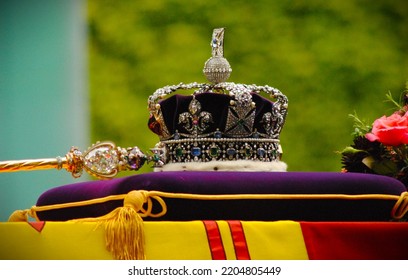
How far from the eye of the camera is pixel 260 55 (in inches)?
101

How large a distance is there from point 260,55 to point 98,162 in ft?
3.02

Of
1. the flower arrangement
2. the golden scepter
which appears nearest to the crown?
the golden scepter

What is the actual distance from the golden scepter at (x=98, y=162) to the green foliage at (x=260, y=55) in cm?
76

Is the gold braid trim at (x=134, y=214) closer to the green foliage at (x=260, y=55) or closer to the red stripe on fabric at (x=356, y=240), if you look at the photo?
the red stripe on fabric at (x=356, y=240)

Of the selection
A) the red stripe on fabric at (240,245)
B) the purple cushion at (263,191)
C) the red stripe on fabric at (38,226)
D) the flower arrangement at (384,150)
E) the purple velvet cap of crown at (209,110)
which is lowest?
the red stripe on fabric at (240,245)

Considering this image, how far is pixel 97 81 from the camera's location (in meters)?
2.62

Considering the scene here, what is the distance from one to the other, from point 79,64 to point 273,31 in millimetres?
528

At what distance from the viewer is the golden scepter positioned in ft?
5.77

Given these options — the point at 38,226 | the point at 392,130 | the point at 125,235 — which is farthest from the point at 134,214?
the point at 392,130

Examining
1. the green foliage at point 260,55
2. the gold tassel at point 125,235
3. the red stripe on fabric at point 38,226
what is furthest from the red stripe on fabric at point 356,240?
the green foliage at point 260,55

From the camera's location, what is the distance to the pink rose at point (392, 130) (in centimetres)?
169

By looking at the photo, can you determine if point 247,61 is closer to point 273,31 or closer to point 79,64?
point 273,31

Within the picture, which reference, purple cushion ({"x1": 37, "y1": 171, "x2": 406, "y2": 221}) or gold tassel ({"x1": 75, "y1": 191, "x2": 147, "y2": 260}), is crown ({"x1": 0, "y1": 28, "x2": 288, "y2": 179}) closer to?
purple cushion ({"x1": 37, "y1": 171, "x2": 406, "y2": 221})

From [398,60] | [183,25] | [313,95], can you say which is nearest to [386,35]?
[398,60]
